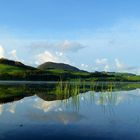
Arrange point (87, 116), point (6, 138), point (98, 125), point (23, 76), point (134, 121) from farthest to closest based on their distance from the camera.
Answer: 1. point (23, 76)
2. point (87, 116)
3. point (134, 121)
4. point (98, 125)
5. point (6, 138)

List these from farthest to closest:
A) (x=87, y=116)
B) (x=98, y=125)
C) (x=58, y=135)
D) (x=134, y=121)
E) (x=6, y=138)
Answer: (x=87, y=116) → (x=134, y=121) → (x=98, y=125) → (x=58, y=135) → (x=6, y=138)

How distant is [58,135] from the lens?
78.5ft

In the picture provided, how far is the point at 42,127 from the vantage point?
26703mm

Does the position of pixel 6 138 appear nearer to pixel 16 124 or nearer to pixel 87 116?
pixel 16 124

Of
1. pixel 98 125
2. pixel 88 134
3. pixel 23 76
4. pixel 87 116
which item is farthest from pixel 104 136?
pixel 23 76

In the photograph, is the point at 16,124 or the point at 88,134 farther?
the point at 16,124

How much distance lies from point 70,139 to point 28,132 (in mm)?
3452

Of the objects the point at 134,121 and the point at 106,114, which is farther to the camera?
the point at 106,114

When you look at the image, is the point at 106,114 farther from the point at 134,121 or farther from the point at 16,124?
the point at 16,124

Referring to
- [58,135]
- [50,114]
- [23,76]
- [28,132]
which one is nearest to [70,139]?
[58,135]

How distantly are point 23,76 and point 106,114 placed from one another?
454ft

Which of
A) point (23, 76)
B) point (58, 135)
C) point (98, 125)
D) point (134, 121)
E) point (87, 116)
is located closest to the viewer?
point (58, 135)

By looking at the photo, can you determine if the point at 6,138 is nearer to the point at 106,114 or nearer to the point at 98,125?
the point at 98,125

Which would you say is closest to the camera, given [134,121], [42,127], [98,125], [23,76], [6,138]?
[6,138]
